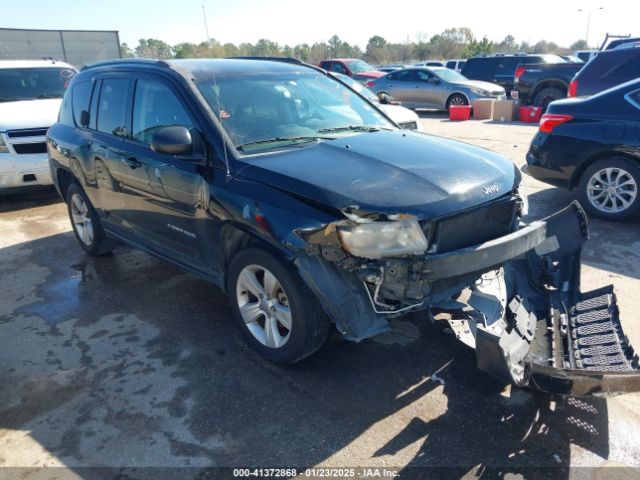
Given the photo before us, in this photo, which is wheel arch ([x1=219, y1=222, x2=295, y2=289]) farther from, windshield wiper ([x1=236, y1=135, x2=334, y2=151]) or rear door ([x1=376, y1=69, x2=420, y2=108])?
rear door ([x1=376, y1=69, x2=420, y2=108])

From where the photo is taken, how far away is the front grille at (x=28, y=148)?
7469 millimetres

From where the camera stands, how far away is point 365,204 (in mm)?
2727

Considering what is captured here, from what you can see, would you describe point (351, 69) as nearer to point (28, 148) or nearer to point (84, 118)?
point (28, 148)

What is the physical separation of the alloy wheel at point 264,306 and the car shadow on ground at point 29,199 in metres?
5.90

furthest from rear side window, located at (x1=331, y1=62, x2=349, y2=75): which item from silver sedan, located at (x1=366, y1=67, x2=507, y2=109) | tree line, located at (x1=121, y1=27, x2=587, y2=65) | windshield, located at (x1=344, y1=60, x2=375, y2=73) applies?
tree line, located at (x1=121, y1=27, x2=587, y2=65)

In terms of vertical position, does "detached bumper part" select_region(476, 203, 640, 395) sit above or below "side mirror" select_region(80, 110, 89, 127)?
below

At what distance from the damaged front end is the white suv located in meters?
6.33

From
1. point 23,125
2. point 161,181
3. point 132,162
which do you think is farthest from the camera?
point 23,125

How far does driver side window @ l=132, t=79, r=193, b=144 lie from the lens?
12.1ft

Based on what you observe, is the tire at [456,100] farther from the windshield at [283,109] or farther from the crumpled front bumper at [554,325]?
the crumpled front bumper at [554,325]

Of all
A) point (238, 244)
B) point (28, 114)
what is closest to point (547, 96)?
point (28, 114)

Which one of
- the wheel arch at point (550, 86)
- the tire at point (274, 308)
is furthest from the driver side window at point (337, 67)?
the tire at point (274, 308)

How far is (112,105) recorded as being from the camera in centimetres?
450

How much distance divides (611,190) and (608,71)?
3734 millimetres
